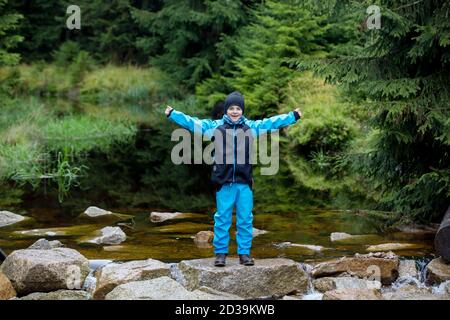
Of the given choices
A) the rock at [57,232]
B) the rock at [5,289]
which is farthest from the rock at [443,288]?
the rock at [57,232]

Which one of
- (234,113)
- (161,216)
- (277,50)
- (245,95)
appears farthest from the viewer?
(245,95)

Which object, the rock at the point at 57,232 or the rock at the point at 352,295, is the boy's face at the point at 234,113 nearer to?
the rock at the point at 352,295

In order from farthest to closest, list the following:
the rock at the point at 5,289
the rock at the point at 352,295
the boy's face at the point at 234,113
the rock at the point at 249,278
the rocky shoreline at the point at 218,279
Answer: the boy's face at the point at 234,113
the rock at the point at 249,278
the rock at the point at 5,289
the rocky shoreline at the point at 218,279
the rock at the point at 352,295

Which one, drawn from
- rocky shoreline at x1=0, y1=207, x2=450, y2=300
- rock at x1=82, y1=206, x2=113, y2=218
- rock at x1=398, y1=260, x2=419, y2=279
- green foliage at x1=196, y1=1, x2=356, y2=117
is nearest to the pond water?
rock at x1=82, y1=206, x2=113, y2=218

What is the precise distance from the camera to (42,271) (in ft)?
23.2

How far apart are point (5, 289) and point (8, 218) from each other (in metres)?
4.27

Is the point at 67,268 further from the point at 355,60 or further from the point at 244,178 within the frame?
the point at 355,60

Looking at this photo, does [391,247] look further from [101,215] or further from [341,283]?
[101,215]

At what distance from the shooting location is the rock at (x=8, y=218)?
10684 millimetres

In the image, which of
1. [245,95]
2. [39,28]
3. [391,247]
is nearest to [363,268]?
[391,247]

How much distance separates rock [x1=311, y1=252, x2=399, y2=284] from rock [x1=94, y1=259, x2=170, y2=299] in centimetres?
178

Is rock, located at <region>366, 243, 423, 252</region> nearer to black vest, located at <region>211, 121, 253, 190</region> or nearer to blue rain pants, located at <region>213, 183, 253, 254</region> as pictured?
blue rain pants, located at <region>213, 183, 253, 254</region>

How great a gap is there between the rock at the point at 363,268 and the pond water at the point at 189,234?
2.31 ft

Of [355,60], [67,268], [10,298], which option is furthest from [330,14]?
[10,298]
